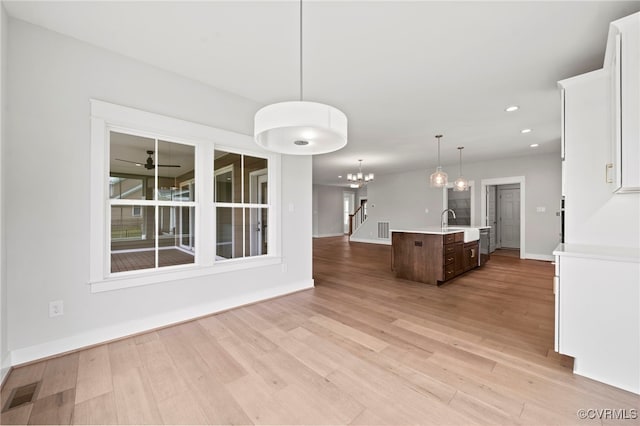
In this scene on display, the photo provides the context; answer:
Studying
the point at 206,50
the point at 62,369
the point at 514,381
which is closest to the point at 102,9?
the point at 206,50

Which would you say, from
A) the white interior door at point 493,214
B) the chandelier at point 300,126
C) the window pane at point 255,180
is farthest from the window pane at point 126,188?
the white interior door at point 493,214

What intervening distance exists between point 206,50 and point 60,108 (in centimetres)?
127

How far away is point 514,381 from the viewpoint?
5.78 ft

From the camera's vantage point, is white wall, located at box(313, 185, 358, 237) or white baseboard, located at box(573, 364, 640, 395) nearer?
white baseboard, located at box(573, 364, 640, 395)

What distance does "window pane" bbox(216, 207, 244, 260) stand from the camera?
10.5 feet

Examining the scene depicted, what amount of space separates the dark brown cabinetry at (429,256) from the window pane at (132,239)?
367cm

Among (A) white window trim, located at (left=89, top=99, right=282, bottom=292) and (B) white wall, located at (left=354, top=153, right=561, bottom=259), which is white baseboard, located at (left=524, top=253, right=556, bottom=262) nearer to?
(B) white wall, located at (left=354, top=153, right=561, bottom=259)

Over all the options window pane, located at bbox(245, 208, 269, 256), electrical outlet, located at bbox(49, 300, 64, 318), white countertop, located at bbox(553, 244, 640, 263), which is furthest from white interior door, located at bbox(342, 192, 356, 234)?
electrical outlet, located at bbox(49, 300, 64, 318)

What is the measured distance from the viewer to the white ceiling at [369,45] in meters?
1.92

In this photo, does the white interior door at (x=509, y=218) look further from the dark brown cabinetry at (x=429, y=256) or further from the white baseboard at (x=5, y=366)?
the white baseboard at (x=5, y=366)

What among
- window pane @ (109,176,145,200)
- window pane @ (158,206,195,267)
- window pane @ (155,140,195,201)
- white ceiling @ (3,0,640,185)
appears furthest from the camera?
window pane @ (158,206,195,267)

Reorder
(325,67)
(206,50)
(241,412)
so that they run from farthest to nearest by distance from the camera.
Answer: (325,67) < (206,50) < (241,412)

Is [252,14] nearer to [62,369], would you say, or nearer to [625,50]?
[625,50]

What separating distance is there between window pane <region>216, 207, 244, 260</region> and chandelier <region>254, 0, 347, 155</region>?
67.6 inches
